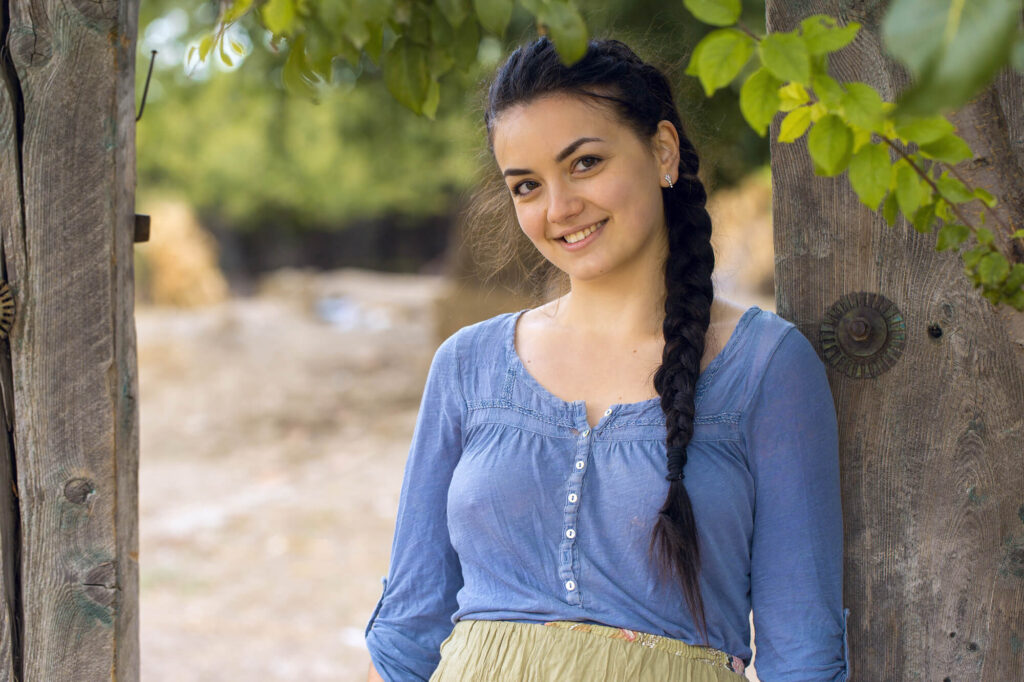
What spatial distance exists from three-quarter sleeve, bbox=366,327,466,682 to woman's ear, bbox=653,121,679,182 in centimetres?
51

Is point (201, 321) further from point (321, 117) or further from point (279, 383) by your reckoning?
point (321, 117)

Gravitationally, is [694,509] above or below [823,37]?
below

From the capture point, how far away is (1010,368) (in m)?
1.49

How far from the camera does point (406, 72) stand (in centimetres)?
117

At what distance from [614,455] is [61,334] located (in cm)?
94

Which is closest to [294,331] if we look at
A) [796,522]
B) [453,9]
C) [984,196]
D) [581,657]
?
[581,657]

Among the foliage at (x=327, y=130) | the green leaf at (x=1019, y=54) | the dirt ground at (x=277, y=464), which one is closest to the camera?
the green leaf at (x=1019, y=54)

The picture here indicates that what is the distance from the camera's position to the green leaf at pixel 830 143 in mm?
999

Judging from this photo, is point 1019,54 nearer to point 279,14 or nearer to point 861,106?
point 861,106

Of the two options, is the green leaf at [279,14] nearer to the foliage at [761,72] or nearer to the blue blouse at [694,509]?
the foliage at [761,72]

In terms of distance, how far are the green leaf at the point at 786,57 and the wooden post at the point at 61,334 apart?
3.83 feet

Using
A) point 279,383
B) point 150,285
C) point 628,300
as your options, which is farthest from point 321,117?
point 628,300

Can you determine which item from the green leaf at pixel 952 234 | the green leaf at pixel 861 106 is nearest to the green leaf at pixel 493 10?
the green leaf at pixel 861 106

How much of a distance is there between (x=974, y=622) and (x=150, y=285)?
1328cm
